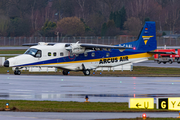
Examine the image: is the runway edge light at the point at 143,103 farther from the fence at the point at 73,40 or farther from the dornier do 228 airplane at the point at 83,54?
the fence at the point at 73,40

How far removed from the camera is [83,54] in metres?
35.2

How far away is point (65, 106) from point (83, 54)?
2013cm

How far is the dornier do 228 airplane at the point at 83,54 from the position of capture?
109 feet

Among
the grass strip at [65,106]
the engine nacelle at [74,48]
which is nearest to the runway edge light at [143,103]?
the grass strip at [65,106]

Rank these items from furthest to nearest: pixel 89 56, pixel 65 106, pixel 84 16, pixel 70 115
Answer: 1. pixel 84 16
2. pixel 89 56
3. pixel 65 106
4. pixel 70 115

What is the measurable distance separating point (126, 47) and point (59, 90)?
49.0 ft

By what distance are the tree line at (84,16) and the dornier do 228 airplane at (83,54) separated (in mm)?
65261

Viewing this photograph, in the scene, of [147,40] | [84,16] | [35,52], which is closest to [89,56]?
[35,52]

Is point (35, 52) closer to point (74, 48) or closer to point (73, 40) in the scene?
point (74, 48)

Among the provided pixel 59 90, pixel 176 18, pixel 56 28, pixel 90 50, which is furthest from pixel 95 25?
pixel 59 90

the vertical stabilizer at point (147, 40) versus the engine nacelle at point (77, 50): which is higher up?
the vertical stabilizer at point (147, 40)

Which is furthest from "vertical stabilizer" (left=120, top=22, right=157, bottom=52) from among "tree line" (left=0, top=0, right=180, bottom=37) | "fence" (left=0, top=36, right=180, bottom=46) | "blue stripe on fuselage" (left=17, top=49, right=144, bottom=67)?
"tree line" (left=0, top=0, right=180, bottom=37)

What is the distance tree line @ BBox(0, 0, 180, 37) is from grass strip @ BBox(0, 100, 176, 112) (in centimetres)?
8532

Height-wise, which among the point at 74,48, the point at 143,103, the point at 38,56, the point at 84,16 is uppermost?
the point at 84,16
